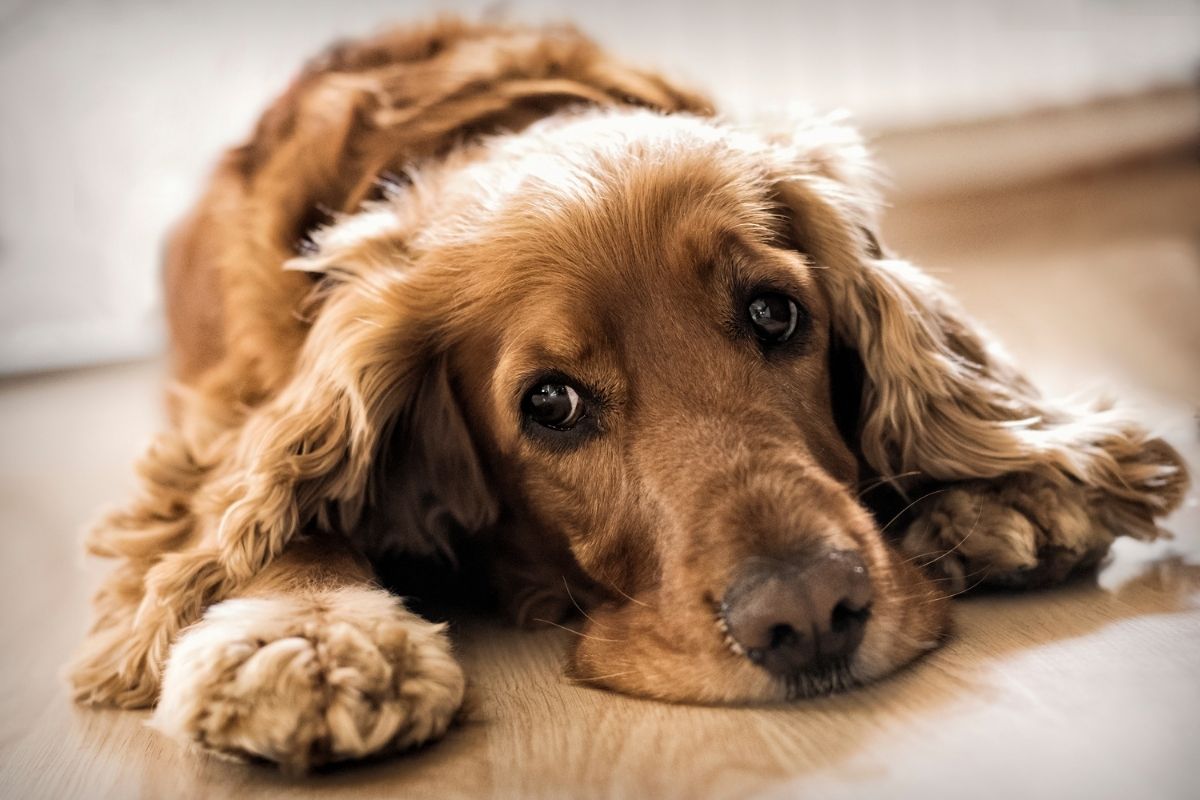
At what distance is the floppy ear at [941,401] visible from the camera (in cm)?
222

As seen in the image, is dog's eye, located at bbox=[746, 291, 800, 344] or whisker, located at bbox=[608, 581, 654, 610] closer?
whisker, located at bbox=[608, 581, 654, 610]

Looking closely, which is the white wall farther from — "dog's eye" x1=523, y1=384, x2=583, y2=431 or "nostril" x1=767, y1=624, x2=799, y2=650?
"nostril" x1=767, y1=624, x2=799, y2=650

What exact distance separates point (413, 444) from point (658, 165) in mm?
707

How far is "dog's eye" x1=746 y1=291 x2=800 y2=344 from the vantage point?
2.12 m

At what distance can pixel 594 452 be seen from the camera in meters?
2.09

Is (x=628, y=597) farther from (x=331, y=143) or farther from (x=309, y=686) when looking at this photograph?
(x=331, y=143)

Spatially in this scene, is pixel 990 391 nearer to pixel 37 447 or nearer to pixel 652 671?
pixel 652 671

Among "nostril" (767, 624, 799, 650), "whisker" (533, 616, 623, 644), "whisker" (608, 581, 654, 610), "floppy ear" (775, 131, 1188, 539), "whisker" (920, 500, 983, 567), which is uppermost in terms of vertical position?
"floppy ear" (775, 131, 1188, 539)

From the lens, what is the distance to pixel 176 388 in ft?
9.58

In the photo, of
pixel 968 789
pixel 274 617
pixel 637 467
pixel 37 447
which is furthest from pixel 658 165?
pixel 37 447

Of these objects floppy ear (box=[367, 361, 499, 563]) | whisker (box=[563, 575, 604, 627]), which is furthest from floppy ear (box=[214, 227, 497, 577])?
whisker (box=[563, 575, 604, 627])

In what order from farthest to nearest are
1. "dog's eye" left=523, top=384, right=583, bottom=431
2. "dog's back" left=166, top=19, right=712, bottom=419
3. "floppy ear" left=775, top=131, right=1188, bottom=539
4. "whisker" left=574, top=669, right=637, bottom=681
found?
"dog's back" left=166, top=19, right=712, bottom=419 < "floppy ear" left=775, top=131, right=1188, bottom=539 < "dog's eye" left=523, top=384, right=583, bottom=431 < "whisker" left=574, top=669, right=637, bottom=681

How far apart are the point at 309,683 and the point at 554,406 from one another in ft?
2.10

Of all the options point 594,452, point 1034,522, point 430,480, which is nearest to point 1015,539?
point 1034,522
